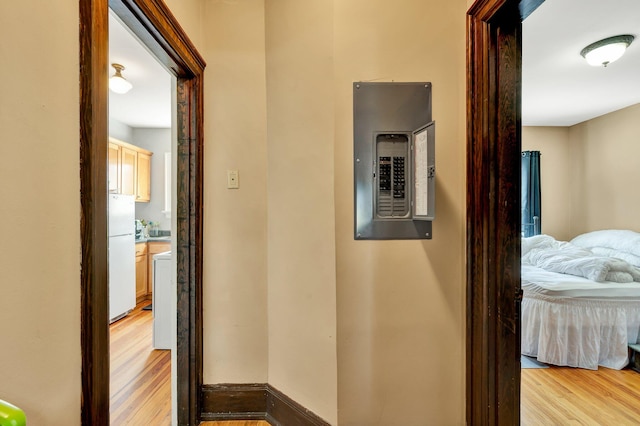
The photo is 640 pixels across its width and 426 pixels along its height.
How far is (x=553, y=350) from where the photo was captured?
246 cm

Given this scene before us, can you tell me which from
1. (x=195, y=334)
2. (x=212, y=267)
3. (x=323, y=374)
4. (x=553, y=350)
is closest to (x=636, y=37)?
(x=553, y=350)

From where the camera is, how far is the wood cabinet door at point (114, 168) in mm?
3707

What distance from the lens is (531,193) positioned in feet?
16.0

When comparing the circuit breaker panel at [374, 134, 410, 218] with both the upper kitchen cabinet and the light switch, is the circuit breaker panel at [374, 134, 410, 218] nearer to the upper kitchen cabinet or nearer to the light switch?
the light switch

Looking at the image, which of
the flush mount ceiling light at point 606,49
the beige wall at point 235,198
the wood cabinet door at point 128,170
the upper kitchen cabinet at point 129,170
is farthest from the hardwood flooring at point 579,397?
the wood cabinet door at point 128,170

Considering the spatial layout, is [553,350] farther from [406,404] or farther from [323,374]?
[323,374]

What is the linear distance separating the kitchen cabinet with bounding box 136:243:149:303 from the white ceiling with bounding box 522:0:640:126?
4.74 m

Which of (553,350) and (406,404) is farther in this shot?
(553,350)

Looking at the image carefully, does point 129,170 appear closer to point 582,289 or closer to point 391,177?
point 391,177

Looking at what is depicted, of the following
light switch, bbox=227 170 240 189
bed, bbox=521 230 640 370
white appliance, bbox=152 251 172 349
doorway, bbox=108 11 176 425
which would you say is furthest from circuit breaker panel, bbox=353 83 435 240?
white appliance, bbox=152 251 172 349

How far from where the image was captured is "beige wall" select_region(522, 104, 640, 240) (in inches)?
156

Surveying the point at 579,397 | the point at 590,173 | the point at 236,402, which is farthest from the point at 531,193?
the point at 236,402
